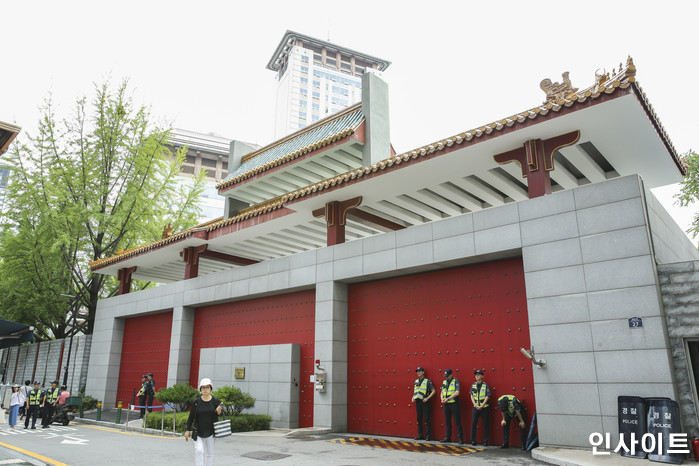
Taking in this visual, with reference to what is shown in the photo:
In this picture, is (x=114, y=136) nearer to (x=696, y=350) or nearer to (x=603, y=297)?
(x=603, y=297)

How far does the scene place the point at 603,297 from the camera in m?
8.60

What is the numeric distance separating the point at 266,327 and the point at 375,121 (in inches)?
317

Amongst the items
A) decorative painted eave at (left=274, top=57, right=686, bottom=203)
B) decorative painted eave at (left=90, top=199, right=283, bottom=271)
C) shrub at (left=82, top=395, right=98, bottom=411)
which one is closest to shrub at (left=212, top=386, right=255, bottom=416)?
decorative painted eave at (left=90, top=199, right=283, bottom=271)

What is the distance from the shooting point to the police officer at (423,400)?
10.7 meters

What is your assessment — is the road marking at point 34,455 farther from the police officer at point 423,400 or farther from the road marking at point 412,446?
the police officer at point 423,400

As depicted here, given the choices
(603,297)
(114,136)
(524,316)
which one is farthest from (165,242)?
(603,297)

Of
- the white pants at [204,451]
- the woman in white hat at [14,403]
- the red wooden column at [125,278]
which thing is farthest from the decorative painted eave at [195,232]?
the white pants at [204,451]

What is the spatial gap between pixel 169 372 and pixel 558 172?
14.6 meters

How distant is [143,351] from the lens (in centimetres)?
1995

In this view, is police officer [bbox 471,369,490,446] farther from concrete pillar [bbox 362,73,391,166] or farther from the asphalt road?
concrete pillar [bbox 362,73,391,166]

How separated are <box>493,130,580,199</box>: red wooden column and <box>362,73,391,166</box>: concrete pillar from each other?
688 cm

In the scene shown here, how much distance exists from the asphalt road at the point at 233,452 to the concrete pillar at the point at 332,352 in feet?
2.16

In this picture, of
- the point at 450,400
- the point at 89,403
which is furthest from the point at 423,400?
the point at 89,403

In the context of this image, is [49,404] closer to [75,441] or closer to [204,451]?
[75,441]
